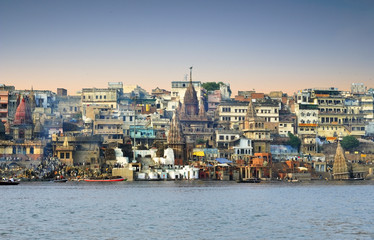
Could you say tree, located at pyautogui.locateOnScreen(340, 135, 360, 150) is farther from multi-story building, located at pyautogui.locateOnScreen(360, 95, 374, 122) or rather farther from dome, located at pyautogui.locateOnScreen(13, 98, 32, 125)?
dome, located at pyautogui.locateOnScreen(13, 98, 32, 125)

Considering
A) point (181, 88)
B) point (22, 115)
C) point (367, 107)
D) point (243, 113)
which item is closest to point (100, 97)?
point (181, 88)

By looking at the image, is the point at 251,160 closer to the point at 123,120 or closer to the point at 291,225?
the point at 123,120

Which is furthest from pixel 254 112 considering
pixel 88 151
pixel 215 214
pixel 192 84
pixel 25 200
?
pixel 215 214

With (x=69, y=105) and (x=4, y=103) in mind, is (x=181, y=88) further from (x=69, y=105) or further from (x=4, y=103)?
(x=4, y=103)

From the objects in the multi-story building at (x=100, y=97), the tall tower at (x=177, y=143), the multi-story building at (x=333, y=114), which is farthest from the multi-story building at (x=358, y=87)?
the tall tower at (x=177, y=143)

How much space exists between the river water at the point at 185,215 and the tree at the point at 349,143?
164 ft

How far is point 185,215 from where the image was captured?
54688 mm

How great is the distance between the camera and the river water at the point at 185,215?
43.5 metres

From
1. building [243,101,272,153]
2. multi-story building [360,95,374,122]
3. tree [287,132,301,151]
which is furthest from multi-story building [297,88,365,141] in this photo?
building [243,101,272,153]

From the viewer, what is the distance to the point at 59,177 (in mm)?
109062

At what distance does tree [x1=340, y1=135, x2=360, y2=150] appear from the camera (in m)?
130

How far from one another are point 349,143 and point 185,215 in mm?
80737

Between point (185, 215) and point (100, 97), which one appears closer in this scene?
point (185, 215)

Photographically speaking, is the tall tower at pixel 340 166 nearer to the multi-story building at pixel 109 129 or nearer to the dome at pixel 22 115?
the multi-story building at pixel 109 129
